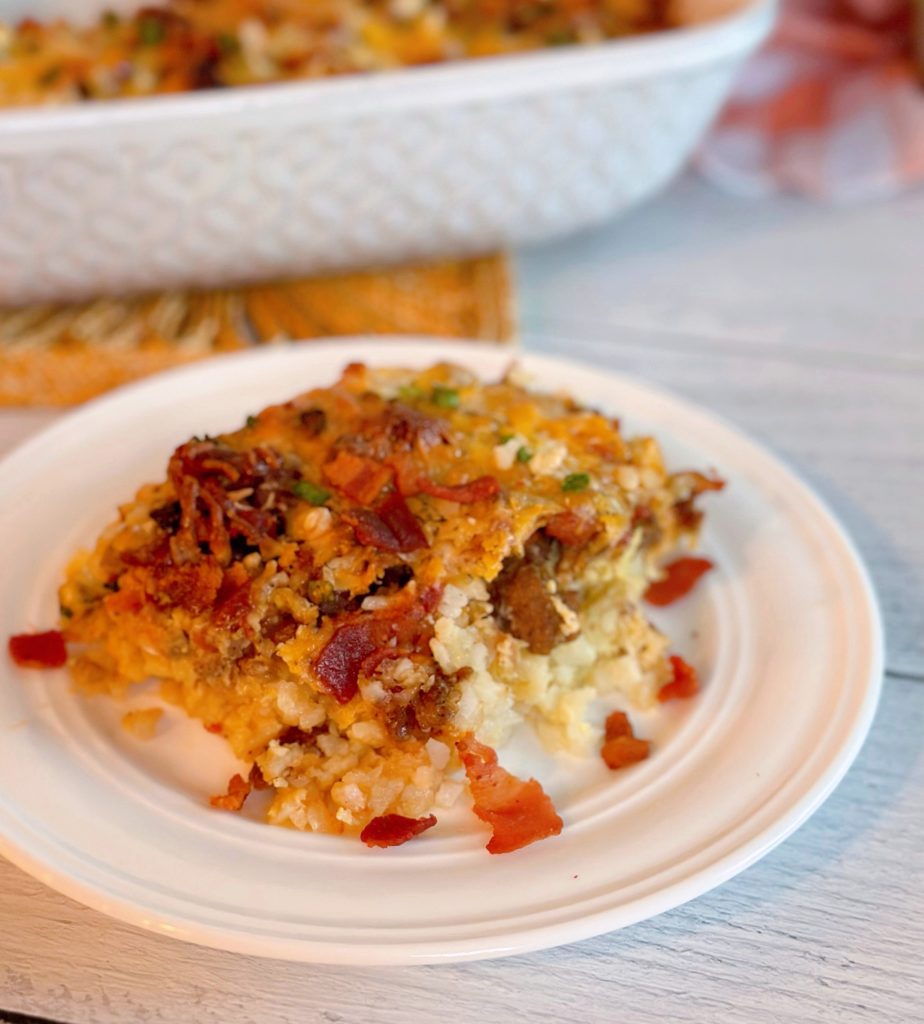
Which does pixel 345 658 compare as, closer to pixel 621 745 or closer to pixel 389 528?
pixel 389 528

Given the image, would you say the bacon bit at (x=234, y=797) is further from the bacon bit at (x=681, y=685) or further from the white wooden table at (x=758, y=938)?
→ the bacon bit at (x=681, y=685)

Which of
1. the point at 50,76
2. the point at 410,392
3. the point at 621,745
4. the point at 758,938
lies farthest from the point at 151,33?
the point at 758,938

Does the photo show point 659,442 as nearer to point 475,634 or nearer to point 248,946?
point 475,634

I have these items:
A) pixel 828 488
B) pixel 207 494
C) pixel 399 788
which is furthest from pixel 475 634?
pixel 828 488

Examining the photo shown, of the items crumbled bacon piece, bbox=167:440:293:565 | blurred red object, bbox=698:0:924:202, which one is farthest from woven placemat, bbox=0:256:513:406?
blurred red object, bbox=698:0:924:202

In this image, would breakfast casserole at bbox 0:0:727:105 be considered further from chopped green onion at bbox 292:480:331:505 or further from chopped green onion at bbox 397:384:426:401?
chopped green onion at bbox 292:480:331:505

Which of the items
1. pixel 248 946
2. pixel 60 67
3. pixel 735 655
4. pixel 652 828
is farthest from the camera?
pixel 60 67

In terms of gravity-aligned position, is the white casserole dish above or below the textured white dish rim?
below
